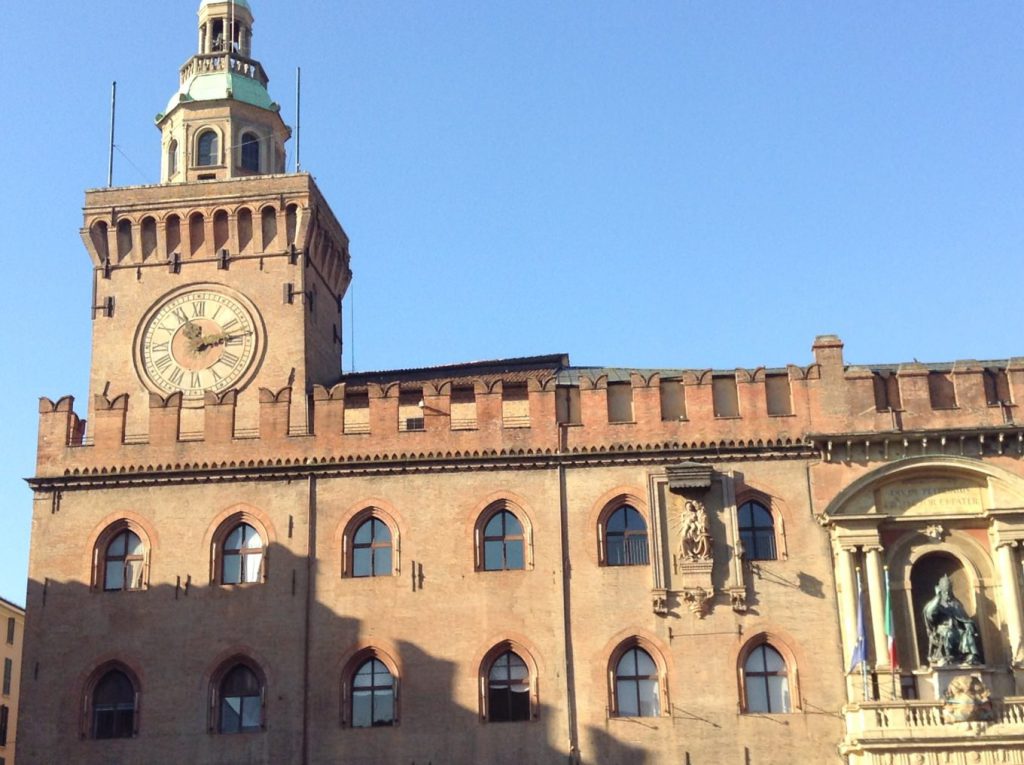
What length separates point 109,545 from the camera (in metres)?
35.4

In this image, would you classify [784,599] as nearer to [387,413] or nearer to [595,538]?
[595,538]

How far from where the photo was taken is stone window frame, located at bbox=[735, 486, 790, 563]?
33.8 m

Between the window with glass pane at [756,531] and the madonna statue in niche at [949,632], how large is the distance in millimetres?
3678

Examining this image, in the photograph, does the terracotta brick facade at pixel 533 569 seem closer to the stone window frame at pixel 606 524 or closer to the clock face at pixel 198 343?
the stone window frame at pixel 606 524

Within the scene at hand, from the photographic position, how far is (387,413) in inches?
1400

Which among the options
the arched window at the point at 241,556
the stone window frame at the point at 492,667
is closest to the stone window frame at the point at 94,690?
the arched window at the point at 241,556

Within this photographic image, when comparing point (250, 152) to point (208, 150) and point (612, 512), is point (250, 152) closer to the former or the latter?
point (208, 150)

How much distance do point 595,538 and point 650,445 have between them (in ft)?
8.35

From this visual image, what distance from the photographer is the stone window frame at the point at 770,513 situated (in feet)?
111

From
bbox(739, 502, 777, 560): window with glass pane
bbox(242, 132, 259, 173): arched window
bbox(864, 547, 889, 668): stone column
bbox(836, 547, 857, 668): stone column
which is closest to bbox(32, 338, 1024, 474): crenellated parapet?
bbox(739, 502, 777, 560): window with glass pane

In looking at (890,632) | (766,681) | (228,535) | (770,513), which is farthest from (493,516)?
(890,632)

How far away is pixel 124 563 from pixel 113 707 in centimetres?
333

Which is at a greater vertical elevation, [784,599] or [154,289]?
[154,289]

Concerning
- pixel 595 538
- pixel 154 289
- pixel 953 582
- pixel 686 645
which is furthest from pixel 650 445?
pixel 154 289
